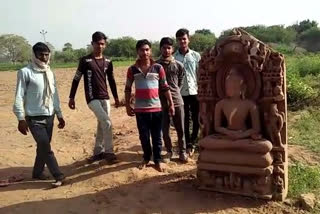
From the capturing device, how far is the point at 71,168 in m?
6.20

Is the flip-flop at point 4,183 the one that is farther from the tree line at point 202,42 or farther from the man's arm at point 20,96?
the tree line at point 202,42

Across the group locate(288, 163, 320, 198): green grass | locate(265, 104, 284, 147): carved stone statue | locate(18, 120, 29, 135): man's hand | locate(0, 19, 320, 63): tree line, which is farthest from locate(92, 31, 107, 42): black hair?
locate(0, 19, 320, 63): tree line

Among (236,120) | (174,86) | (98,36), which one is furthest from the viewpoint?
(174,86)

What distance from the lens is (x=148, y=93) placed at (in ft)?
17.7

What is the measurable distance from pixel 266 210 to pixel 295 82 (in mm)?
5961

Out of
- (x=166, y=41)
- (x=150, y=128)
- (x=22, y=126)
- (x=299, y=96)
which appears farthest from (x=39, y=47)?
(x=299, y=96)

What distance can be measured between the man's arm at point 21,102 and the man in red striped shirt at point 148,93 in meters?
1.32

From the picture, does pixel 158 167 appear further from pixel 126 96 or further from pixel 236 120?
pixel 236 120

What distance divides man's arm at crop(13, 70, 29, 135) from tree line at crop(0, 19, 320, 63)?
33214 mm

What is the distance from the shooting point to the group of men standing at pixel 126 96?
5.31 m

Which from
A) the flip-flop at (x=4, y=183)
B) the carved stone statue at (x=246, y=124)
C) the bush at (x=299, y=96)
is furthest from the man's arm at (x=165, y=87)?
the bush at (x=299, y=96)

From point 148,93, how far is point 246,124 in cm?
133

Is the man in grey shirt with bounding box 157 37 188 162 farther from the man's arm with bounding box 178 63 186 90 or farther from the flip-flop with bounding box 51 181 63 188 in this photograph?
the flip-flop with bounding box 51 181 63 188

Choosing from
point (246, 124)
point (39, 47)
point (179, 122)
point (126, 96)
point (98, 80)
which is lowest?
point (179, 122)
